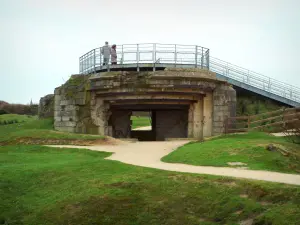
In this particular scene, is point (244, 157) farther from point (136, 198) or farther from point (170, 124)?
point (170, 124)

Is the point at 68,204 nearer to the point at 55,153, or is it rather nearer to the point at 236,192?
the point at 236,192

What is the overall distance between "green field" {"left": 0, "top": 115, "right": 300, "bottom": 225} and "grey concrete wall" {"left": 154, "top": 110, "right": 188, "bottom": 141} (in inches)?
518

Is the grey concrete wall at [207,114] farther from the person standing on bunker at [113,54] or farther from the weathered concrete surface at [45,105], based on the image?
the weathered concrete surface at [45,105]

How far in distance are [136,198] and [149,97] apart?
10.7 meters

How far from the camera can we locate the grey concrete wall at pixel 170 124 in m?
22.1

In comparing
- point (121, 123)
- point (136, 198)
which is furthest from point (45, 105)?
point (136, 198)

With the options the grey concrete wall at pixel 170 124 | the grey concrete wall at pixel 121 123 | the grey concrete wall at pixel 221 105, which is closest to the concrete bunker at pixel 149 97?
the grey concrete wall at pixel 221 105

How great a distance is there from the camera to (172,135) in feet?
73.3

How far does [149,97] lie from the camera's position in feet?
57.7

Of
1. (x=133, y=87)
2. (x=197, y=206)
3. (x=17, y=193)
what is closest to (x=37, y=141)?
(x=133, y=87)

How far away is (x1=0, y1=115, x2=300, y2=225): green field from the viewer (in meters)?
6.10

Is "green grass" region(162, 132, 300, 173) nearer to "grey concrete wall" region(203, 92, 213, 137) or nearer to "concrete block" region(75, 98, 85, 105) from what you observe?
"grey concrete wall" region(203, 92, 213, 137)

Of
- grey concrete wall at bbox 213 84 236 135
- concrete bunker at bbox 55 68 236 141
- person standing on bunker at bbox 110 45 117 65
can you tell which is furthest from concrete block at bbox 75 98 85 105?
grey concrete wall at bbox 213 84 236 135

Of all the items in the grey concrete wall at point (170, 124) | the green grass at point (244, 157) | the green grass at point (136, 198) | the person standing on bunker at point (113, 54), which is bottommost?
the green grass at point (136, 198)
